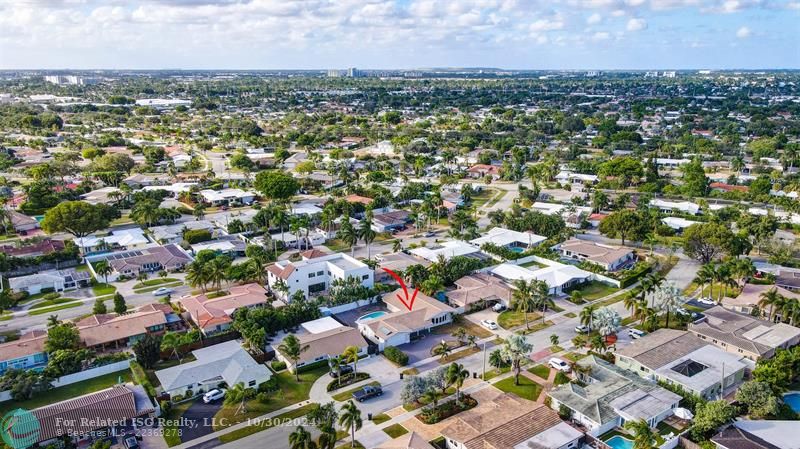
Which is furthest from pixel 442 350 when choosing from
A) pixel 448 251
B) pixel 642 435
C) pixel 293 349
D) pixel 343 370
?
pixel 448 251

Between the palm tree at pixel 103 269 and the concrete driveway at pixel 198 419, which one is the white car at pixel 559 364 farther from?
the palm tree at pixel 103 269

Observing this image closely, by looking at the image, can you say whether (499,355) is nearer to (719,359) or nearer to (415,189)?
(719,359)

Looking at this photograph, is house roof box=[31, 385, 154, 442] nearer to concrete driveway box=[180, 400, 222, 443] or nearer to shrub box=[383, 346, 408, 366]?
concrete driveway box=[180, 400, 222, 443]

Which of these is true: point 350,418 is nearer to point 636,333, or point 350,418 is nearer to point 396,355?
point 396,355

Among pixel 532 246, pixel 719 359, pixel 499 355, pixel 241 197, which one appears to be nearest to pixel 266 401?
pixel 499 355

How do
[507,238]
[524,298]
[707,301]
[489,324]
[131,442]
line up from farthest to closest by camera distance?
1. [507,238]
2. [707,301]
3. [489,324]
4. [524,298]
5. [131,442]

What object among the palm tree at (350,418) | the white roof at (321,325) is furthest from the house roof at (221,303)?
the palm tree at (350,418)
